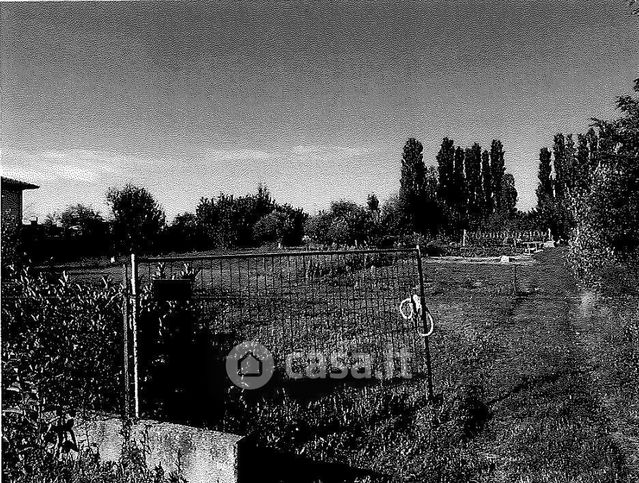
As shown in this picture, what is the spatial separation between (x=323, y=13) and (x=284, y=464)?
3.46 meters

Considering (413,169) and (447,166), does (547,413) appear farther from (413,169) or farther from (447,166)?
(447,166)

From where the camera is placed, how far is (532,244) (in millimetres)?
27891

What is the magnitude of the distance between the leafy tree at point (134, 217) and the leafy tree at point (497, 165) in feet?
97.4

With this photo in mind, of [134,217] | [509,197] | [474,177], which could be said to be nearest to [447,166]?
[474,177]

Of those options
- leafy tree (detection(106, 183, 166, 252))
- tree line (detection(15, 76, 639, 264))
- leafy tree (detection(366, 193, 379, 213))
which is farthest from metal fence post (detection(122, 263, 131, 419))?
leafy tree (detection(366, 193, 379, 213))

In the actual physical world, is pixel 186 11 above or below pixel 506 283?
above

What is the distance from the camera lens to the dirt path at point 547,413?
3729 mm

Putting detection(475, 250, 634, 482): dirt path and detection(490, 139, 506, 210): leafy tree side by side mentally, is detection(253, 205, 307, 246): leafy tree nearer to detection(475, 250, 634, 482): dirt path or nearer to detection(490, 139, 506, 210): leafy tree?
detection(490, 139, 506, 210): leafy tree

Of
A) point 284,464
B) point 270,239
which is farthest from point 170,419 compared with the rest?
point 270,239

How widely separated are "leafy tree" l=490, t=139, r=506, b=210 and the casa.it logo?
41.2 m

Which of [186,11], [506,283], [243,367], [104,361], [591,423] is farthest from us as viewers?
[506,283]

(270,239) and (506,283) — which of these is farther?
(270,239)

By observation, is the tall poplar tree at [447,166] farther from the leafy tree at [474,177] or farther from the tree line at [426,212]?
the leafy tree at [474,177]

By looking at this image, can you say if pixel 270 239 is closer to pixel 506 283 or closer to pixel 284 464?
pixel 506 283
